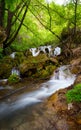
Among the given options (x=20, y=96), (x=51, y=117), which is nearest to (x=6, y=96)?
(x=20, y=96)

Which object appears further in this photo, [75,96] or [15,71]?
[15,71]

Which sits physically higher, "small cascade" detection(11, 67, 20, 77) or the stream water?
the stream water

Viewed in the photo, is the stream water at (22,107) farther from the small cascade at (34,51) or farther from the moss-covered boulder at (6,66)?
the small cascade at (34,51)

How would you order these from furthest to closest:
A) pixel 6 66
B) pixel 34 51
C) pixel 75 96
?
pixel 34 51 → pixel 6 66 → pixel 75 96

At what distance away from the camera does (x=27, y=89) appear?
9117 mm

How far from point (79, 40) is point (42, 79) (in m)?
5.91

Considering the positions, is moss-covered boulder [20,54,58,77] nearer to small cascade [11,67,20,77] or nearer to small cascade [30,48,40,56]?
small cascade [11,67,20,77]

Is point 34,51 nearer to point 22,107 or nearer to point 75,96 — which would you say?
point 22,107

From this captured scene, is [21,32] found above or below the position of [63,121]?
above

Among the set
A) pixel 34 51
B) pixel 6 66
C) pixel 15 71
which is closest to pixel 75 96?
pixel 15 71

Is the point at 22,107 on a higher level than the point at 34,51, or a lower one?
lower

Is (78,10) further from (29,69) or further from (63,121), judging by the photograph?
(63,121)

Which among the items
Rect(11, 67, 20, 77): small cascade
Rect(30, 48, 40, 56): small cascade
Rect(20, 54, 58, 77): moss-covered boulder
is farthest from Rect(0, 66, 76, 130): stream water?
Rect(30, 48, 40, 56): small cascade

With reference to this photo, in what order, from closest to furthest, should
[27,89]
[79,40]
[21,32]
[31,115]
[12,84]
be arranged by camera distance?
[31,115] < [27,89] < [12,84] < [79,40] < [21,32]
